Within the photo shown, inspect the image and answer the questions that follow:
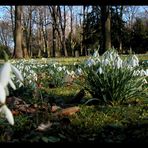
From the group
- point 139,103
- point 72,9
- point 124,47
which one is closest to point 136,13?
point 72,9

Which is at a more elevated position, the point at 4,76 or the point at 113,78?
the point at 4,76

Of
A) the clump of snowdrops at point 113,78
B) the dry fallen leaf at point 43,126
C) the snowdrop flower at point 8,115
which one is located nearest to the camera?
the snowdrop flower at point 8,115

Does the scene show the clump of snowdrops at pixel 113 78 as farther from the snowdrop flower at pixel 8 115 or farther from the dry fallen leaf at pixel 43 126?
the snowdrop flower at pixel 8 115

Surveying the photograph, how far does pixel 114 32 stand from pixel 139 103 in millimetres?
37318

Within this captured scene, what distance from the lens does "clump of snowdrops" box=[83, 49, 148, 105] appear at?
168 inches

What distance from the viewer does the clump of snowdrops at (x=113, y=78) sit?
4.27 m

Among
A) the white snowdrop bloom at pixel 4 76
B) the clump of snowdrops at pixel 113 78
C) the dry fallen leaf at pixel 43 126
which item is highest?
the white snowdrop bloom at pixel 4 76

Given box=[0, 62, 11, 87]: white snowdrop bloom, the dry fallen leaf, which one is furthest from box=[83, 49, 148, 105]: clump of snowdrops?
box=[0, 62, 11, 87]: white snowdrop bloom

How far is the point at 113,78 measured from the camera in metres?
4.25

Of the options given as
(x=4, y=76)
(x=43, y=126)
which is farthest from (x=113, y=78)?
(x=4, y=76)

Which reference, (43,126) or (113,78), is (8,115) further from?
(113,78)

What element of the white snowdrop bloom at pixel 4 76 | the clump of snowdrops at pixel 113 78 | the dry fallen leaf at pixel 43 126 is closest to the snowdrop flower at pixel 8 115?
the white snowdrop bloom at pixel 4 76

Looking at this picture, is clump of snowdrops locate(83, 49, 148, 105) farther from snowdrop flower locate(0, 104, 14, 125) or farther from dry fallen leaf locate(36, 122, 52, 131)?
snowdrop flower locate(0, 104, 14, 125)

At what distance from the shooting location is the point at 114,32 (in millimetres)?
41406
